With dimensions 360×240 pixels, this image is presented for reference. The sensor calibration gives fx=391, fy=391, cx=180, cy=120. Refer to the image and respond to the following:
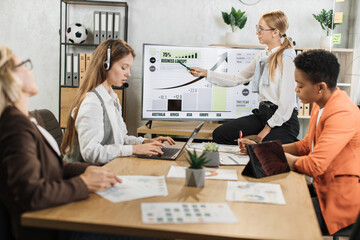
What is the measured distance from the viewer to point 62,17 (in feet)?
15.4

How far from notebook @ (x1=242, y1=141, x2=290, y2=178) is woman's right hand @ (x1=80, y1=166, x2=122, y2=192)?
0.58 meters

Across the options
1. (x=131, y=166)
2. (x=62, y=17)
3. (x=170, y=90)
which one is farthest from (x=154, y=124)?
(x=131, y=166)

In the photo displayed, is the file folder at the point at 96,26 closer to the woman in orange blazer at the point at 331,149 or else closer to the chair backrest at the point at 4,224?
the woman in orange blazer at the point at 331,149

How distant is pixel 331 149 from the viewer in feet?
5.42

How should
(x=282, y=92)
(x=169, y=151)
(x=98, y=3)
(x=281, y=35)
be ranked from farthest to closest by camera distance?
(x=98, y=3), (x=281, y=35), (x=282, y=92), (x=169, y=151)

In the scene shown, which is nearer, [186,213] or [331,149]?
[186,213]

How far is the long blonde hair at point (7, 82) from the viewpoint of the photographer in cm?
117

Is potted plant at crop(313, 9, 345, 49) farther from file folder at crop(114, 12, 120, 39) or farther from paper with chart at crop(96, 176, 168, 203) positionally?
paper with chart at crop(96, 176, 168, 203)

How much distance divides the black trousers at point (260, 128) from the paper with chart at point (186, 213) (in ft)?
5.29

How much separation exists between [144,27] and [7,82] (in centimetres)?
363

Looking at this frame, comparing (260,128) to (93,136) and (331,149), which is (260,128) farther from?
(93,136)

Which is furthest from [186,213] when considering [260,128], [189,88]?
[189,88]

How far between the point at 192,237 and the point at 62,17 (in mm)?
4228

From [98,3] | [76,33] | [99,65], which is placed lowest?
[99,65]
